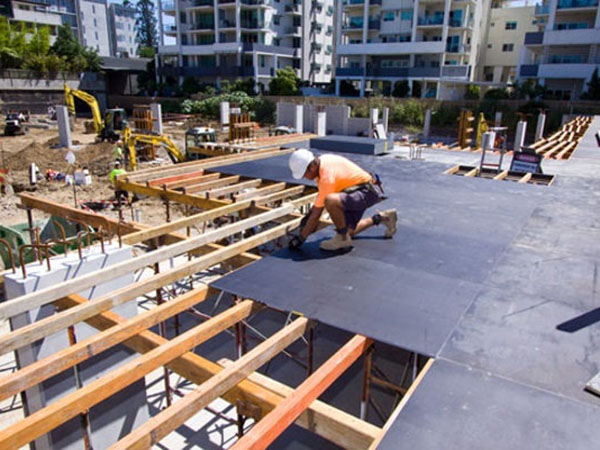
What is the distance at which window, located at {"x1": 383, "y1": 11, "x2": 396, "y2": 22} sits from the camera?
47031 millimetres

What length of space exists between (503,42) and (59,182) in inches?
1948

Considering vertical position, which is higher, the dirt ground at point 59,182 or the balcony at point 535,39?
the balcony at point 535,39

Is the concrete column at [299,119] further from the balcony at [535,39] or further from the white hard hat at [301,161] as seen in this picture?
the balcony at [535,39]

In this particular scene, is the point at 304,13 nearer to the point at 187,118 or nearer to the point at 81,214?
the point at 187,118

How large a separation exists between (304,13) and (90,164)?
A: 1624 inches

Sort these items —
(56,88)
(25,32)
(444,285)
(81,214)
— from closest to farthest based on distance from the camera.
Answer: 1. (444,285)
2. (81,214)
3. (56,88)
4. (25,32)

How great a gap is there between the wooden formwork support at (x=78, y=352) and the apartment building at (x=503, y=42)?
54400 mm

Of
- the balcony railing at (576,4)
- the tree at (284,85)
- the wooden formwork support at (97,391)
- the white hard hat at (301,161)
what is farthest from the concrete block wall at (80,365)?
the balcony railing at (576,4)

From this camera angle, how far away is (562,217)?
24.5 feet

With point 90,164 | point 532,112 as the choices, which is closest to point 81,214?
point 90,164

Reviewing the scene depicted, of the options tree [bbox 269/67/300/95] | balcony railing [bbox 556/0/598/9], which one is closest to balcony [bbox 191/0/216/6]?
tree [bbox 269/67/300/95]

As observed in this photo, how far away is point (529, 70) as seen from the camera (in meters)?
40.3

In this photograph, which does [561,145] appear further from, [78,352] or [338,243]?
[78,352]

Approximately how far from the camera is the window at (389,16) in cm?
4703
